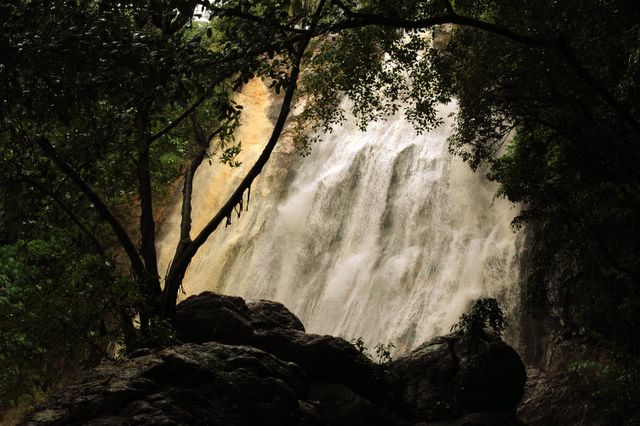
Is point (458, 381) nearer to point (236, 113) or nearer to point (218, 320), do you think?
point (218, 320)

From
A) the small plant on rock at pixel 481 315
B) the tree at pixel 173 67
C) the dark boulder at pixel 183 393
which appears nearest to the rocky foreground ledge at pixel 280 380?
the dark boulder at pixel 183 393

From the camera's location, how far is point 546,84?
10289 millimetres

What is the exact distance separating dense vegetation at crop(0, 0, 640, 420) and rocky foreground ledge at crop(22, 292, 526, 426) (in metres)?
1.79

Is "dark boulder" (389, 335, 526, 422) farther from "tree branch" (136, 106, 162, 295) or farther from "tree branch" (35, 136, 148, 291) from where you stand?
"tree branch" (35, 136, 148, 291)

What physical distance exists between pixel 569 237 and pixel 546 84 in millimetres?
3372

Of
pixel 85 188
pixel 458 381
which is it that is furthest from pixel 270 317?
pixel 85 188

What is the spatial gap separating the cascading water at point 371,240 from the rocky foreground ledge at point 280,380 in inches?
190

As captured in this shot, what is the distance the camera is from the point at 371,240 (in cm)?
2136

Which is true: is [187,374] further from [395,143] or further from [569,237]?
[395,143]

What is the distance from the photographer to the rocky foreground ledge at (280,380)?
6930 millimetres

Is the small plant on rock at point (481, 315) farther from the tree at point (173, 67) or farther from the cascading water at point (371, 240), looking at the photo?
the cascading water at point (371, 240)

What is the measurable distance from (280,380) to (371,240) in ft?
44.6

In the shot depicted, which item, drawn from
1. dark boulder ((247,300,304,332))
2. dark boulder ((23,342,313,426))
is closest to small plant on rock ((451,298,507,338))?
dark boulder ((247,300,304,332))

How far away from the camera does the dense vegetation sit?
696 cm
